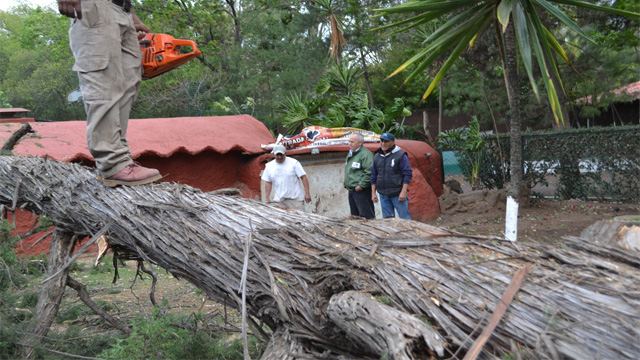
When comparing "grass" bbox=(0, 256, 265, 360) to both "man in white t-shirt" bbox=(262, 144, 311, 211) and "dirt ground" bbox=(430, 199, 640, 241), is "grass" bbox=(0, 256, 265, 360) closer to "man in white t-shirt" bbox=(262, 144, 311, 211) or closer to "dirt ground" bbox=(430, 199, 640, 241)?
"man in white t-shirt" bbox=(262, 144, 311, 211)

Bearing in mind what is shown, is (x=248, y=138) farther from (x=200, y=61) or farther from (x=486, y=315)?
(x=200, y=61)

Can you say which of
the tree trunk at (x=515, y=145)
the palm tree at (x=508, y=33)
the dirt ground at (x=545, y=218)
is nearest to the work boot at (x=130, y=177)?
the palm tree at (x=508, y=33)

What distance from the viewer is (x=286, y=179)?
696 centimetres

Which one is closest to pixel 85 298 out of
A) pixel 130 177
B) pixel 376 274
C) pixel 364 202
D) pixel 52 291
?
pixel 52 291

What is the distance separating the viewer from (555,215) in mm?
10008

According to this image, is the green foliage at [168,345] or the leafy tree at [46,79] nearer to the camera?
the green foliage at [168,345]

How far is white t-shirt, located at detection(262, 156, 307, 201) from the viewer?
6949 millimetres

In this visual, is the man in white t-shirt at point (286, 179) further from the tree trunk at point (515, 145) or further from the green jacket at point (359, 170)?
the tree trunk at point (515, 145)

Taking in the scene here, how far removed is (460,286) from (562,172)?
34.3 feet

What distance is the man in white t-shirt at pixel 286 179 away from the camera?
693cm

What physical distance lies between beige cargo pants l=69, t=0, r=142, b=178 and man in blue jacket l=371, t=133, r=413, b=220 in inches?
167

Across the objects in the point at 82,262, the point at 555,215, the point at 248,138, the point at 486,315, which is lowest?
the point at 82,262

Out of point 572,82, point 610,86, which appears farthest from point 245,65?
point 610,86

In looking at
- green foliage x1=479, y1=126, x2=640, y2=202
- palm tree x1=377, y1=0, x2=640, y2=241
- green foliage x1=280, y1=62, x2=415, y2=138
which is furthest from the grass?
green foliage x1=479, y1=126, x2=640, y2=202
